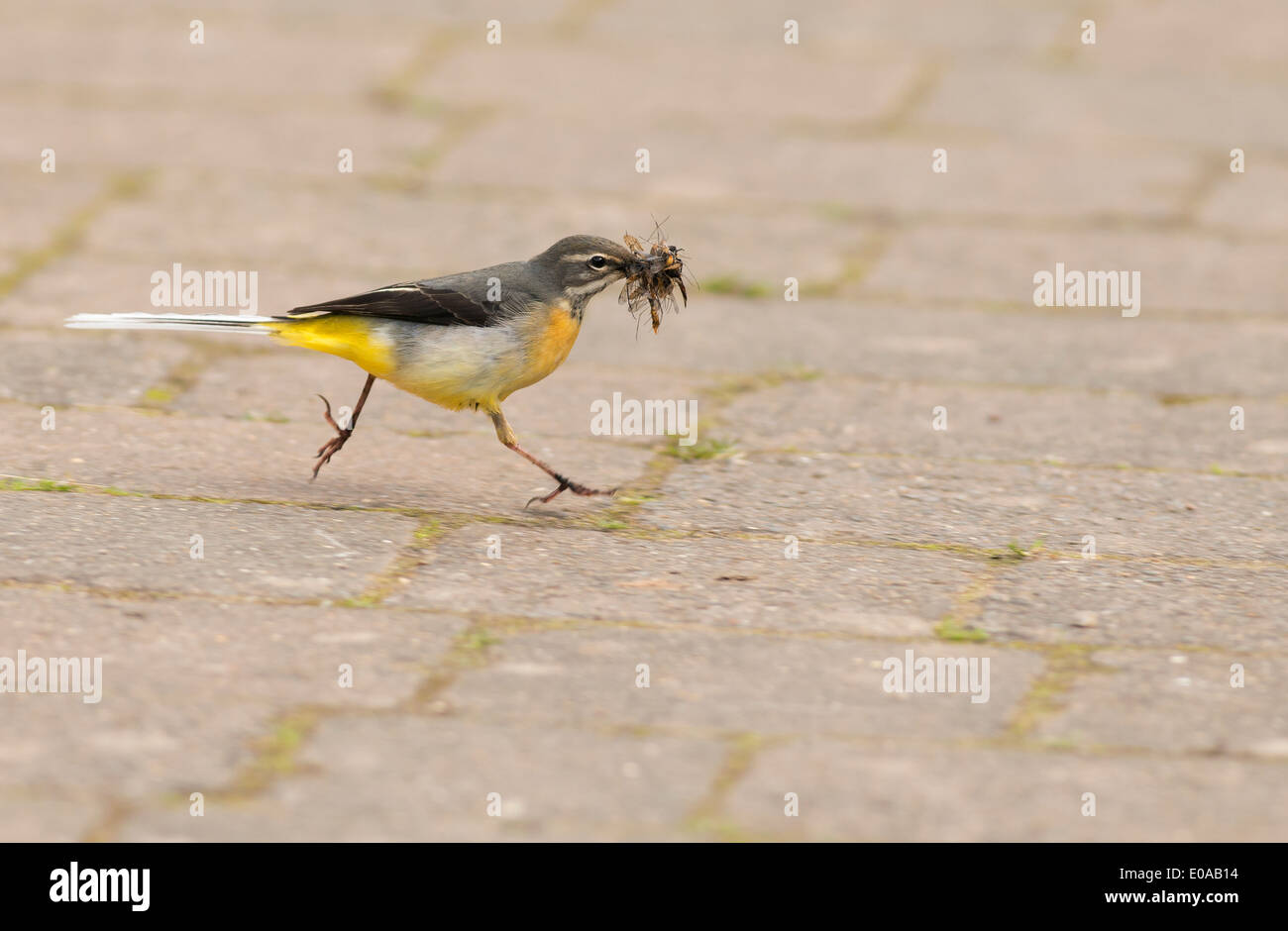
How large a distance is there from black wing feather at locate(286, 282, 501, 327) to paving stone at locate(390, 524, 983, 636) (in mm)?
619

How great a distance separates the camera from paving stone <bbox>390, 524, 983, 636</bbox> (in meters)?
4.54

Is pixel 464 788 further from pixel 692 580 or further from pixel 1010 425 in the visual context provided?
pixel 1010 425

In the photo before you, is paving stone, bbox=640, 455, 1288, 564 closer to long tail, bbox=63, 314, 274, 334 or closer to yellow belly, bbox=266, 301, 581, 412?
yellow belly, bbox=266, 301, 581, 412

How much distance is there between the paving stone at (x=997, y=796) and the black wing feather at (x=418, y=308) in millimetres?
1982

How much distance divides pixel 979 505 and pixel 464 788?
2.37 meters

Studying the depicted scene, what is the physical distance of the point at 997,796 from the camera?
11.9 feet

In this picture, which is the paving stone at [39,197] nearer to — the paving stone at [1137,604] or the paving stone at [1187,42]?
the paving stone at [1137,604]

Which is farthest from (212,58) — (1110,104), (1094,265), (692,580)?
(692,580)

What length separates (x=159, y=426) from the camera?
5879mm

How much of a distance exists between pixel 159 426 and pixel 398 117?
4053 mm

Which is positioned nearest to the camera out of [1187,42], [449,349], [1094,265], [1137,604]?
[1137,604]
